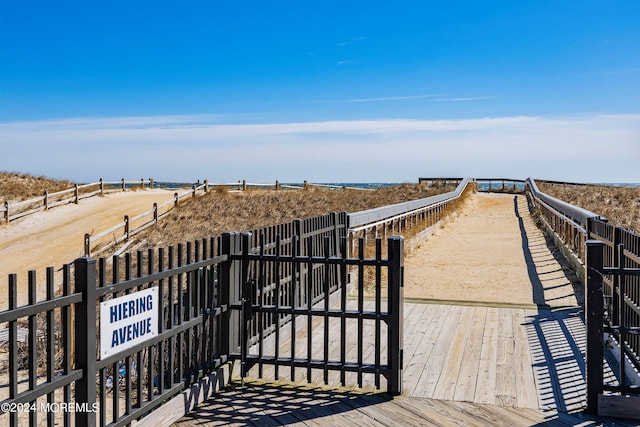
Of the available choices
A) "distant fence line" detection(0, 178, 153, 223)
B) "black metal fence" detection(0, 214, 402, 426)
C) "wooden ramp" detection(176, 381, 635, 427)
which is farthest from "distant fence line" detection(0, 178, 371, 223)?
"wooden ramp" detection(176, 381, 635, 427)

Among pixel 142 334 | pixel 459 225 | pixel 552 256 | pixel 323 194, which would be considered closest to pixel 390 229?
pixel 552 256

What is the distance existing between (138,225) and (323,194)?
501 inches

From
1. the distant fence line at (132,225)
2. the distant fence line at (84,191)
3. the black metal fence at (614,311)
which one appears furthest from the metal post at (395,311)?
the distant fence line at (84,191)

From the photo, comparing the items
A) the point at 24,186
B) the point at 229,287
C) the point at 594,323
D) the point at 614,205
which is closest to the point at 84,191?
the point at 24,186

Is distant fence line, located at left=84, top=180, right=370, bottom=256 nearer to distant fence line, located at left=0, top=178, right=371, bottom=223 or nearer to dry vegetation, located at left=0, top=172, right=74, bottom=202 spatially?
distant fence line, located at left=0, top=178, right=371, bottom=223

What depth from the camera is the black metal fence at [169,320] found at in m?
3.42

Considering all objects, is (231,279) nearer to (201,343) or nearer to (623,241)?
(201,343)

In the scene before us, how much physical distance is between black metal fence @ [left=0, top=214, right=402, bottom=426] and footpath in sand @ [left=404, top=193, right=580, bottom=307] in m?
4.23

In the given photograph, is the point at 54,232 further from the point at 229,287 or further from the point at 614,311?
the point at 614,311

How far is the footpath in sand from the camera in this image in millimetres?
10281

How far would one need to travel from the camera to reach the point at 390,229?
16594 mm

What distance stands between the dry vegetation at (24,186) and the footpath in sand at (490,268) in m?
27.5

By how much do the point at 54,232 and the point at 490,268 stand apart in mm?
Answer: 23067

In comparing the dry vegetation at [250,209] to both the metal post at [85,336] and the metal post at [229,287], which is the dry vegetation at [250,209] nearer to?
the metal post at [229,287]
